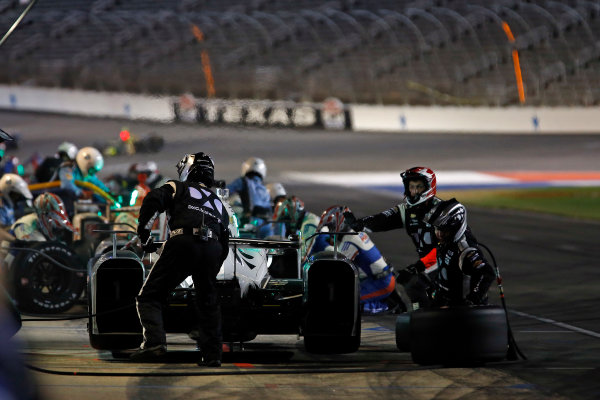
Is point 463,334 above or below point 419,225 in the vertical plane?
below

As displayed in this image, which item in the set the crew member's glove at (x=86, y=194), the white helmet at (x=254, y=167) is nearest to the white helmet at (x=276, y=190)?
the white helmet at (x=254, y=167)

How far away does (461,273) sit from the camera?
9.98 metres

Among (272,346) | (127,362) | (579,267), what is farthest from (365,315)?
(579,267)

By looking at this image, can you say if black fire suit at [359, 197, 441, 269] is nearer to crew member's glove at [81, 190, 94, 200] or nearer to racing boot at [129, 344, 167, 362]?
racing boot at [129, 344, 167, 362]

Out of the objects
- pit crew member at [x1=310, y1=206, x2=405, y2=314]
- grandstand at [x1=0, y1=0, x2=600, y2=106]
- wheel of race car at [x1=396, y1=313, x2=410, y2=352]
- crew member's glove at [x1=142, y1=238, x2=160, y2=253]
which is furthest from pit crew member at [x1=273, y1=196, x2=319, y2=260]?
grandstand at [x1=0, y1=0, x2=600, y2=106]

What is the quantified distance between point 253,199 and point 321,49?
37802 millimetres

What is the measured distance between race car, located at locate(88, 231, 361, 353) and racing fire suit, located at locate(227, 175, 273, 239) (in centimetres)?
533

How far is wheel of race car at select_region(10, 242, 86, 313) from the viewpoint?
13008mm

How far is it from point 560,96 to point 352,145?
7976mm

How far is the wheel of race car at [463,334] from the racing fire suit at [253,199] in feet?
21.0

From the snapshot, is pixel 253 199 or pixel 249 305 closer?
pixel 249 305

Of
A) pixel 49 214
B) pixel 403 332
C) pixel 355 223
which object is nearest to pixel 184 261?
pixel 403 332

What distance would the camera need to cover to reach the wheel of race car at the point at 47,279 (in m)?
13.0

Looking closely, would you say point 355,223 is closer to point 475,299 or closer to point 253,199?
point 475,299
